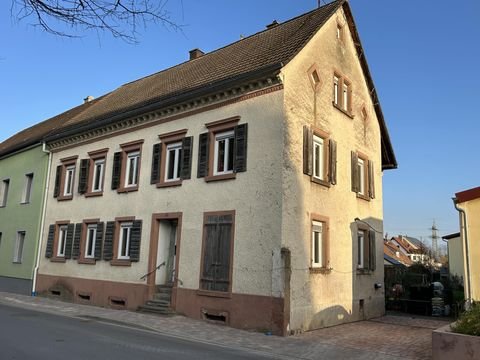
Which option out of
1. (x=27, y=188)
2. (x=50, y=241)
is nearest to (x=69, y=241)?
(x=50, y=241)

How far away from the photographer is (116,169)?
731 inches

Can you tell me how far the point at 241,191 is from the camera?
46.3ft

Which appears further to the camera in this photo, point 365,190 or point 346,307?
point 365,190

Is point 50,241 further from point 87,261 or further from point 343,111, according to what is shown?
point 343,111

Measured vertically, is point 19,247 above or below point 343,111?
below

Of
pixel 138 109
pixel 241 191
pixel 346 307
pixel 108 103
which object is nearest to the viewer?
pixel 241 191

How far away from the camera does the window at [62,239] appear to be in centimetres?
2048

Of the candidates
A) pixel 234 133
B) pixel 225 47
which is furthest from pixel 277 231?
pixel 225 47

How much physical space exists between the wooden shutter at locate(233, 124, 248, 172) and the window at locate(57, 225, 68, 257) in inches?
396

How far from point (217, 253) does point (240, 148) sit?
3.33 m

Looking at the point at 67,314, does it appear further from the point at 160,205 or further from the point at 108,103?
the point at 108,103

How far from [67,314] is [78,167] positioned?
7.56 m

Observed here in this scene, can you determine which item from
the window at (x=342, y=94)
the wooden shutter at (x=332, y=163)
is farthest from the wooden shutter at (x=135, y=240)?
the window at (x=342, y=94)

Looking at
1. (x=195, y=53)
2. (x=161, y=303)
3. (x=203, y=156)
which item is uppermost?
(x=195, y=53)
